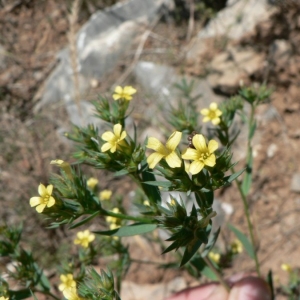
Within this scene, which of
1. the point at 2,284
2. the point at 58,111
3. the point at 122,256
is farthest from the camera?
the point at 58,111

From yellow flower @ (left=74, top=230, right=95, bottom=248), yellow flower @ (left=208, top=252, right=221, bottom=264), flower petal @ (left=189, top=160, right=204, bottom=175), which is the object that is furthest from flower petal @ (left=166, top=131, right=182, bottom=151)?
yellow flower @ (left=208, top=252, right=221, bottom=264)

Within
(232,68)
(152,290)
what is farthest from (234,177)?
(232,68)

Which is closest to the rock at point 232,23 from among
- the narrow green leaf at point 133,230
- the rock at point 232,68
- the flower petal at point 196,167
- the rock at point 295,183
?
the rock at point 232,68

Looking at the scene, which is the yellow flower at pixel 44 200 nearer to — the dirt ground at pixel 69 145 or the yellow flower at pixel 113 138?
the yellow flower at pixel 113 138

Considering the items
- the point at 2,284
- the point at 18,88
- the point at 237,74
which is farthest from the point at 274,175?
the point at 18,88

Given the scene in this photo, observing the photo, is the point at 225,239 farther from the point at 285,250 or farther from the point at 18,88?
the point at 18,88

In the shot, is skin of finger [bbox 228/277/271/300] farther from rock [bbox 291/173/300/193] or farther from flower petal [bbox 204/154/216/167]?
rock [bbox 291/173/300/193]
